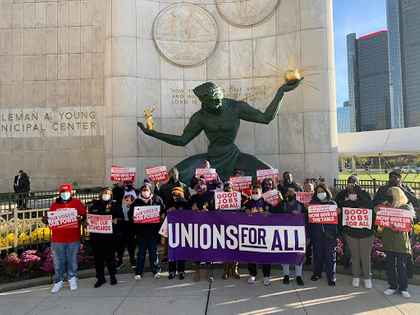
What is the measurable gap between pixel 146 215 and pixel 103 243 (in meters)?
0.88

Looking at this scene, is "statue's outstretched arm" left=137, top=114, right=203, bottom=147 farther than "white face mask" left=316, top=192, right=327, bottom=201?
Yes

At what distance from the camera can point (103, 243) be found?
22.6 ft

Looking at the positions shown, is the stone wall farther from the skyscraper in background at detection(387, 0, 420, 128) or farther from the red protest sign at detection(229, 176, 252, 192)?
the skyscraper in background at detection(387, 0, 420, 128)

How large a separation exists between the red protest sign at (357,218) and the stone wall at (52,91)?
14336mm

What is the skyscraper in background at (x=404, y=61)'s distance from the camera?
92.5 meters

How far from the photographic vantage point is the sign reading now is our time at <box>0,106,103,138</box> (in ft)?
61.2

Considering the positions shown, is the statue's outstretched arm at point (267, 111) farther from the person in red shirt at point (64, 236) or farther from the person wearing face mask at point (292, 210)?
the person in red shirt at point (64, 236)

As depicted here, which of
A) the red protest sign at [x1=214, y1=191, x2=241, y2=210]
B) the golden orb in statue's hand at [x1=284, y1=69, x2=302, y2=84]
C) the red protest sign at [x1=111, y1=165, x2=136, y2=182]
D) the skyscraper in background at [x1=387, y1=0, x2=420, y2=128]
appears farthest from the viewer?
the skyscraper in background at [x1=387, y1=0, x2=420, y2=128]

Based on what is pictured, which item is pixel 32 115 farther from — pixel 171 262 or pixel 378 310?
pixel 378 310

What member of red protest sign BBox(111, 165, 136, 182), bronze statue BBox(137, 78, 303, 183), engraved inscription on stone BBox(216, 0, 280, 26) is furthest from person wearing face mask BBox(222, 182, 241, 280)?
engraved inscription on stone BBox(216, 0, 280, 26)

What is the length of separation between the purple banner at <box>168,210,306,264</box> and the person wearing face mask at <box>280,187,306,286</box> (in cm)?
18

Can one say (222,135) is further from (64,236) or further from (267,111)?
(64,236)

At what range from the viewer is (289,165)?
13.5 metres

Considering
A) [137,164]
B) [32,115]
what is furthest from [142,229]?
[32,115]
